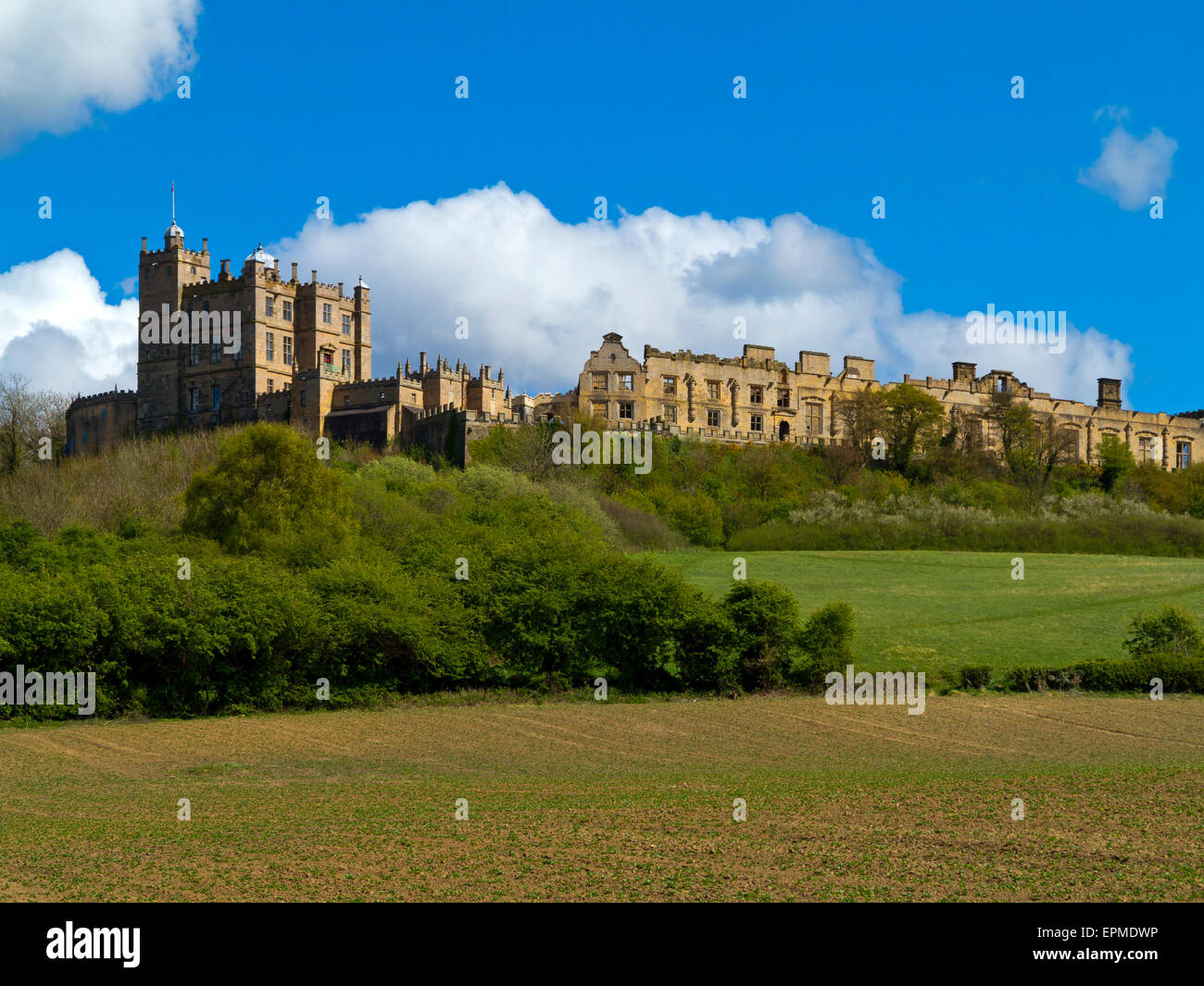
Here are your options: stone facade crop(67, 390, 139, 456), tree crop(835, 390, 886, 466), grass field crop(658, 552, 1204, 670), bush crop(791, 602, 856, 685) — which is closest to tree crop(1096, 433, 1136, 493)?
tree crop(835, 390, 886, 466)

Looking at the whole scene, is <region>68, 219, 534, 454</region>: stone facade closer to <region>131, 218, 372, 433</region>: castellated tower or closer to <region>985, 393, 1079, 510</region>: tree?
<region>131, 218, 372, 433</region>: castellated tower

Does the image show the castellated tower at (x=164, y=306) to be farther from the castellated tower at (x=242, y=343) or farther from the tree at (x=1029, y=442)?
the tree at (x=1029, y=442)

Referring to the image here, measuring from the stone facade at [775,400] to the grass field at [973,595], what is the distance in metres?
18.2

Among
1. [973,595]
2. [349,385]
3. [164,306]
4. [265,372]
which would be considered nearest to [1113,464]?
[973,595]

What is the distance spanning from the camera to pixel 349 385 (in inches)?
3610

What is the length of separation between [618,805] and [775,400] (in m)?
79.6

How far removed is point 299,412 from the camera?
297 feet

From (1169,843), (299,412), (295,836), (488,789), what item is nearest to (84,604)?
(488,789)

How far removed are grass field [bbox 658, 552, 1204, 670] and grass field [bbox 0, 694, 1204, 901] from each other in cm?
911

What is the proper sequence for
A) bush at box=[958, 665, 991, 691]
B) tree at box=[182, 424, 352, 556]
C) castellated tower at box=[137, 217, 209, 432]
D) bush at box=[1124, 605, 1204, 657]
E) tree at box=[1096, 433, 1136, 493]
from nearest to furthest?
bush at box=[958, 665, 991, 691] < bush at box=[1124, 605, 1204, 657] < tree at box=[182, 424, 352, 556] < castellated tower at box=[137, 217, 209, 432] < tree at box=[1096, 433, 1136, 493]

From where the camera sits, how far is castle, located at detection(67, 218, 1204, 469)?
89938 mm

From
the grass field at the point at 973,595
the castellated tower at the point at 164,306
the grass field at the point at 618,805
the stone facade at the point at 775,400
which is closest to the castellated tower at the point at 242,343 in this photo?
the castellated tower at the point at 164,306

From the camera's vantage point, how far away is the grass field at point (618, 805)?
59.5 ft
